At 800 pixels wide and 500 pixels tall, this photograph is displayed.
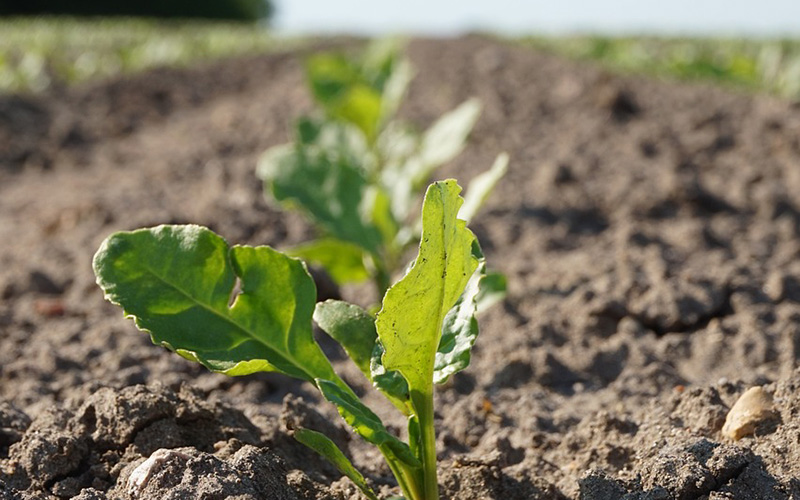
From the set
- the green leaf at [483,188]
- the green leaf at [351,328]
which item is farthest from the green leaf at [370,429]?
the green leaf at [483,188]

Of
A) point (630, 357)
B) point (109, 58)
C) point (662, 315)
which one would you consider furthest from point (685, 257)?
point (109, 58)

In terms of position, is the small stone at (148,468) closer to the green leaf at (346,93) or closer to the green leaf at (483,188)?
the green leaf at (483,188)

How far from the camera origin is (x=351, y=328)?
56.9 inches

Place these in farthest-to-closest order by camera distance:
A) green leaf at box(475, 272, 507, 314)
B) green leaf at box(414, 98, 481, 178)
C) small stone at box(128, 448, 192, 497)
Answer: green leaf at box(414, 98, 481, 178) → green leaf at box(475, 272, 507, 314) → small stone at box(128, 448, 192, 497)

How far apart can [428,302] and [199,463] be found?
0.37m

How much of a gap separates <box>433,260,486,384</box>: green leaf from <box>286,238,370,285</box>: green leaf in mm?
1172

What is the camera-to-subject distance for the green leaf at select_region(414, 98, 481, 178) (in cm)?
290

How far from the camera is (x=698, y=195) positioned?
10.9 feet

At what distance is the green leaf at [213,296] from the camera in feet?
4.56

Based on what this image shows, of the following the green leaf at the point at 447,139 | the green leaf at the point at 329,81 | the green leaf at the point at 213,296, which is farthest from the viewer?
the green leaf at the point at 329,81

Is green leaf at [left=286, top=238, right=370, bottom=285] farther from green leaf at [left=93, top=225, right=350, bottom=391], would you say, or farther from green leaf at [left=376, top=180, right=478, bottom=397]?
green leaf at [left=376, top=180, right=478, bottom=397]

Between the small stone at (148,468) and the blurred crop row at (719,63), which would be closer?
the small stone at (148,468)

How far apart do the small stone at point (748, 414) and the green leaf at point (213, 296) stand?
0.57 m

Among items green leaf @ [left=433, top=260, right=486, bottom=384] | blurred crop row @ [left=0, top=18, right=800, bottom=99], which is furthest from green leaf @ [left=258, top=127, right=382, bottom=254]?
blurred crop row @ [left=0, top=18, right=800, bottom=99]
